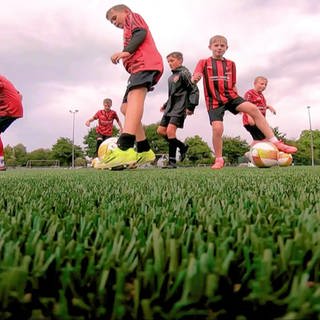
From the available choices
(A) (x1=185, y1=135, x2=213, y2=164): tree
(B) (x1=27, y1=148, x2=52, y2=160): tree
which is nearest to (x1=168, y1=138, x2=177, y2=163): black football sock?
(A) (x1=185, y1=135, x2=213, y2=164): tree

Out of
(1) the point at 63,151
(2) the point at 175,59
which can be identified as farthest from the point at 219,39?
(1) the point at 63,151

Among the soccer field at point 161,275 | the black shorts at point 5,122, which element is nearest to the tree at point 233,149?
the black shorts at point 5,122

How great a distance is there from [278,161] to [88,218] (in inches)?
247

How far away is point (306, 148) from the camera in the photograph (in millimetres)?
57344

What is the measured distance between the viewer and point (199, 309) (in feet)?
1.40

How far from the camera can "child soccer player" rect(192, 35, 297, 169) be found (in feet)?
18.9

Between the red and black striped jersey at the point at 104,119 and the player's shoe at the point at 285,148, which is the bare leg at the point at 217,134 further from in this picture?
the red and black striped jersey at the point at 104,119

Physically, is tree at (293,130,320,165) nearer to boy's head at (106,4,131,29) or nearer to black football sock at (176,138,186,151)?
black football sock at (176,138,186,151)

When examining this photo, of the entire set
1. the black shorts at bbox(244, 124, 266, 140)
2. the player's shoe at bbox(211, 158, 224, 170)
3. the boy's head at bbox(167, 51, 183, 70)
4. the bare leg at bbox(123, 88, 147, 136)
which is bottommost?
the player's shoe at bbox(211, 158, 224, 170)

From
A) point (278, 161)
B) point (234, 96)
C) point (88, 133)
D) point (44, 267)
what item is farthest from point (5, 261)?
point (88, 133)

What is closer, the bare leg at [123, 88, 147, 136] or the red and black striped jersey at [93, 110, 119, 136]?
the bare leg at [123, 88, 147, 136]

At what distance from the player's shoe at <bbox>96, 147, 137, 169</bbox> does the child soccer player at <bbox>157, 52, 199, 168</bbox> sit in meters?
2.63

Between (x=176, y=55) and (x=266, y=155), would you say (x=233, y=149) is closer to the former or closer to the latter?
(x=176, y=55)

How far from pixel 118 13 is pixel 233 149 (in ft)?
188
